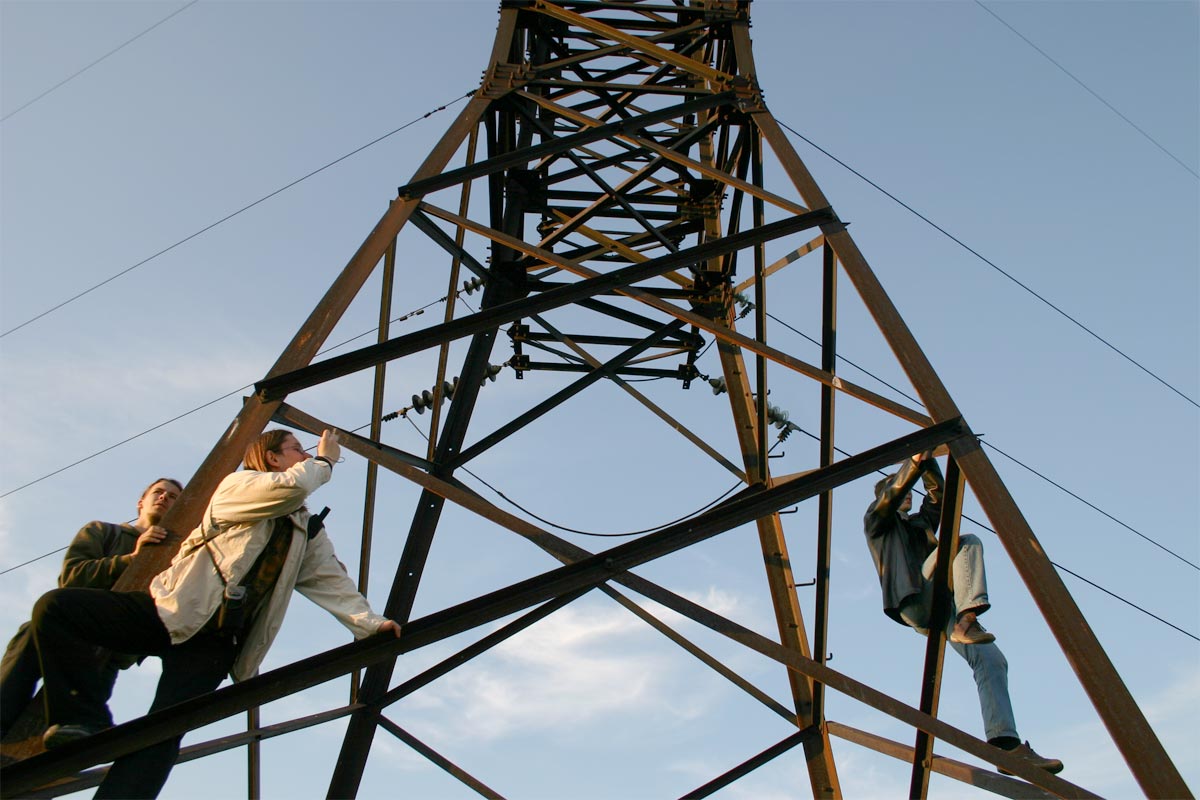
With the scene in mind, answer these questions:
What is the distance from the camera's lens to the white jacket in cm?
402

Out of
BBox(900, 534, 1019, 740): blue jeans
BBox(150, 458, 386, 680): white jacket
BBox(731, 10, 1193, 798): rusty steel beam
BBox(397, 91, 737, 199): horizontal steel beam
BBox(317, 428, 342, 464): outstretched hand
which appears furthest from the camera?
BBox(397, 91, 737, 199): horizontal steel beam

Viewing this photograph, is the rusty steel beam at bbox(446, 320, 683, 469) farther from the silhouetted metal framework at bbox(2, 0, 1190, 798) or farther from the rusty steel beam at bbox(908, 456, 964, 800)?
the rusty steel beam at bbox(908, 456, 964, 800)

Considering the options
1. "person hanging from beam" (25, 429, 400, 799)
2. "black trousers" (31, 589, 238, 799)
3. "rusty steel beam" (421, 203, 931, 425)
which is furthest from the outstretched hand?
"rusty steel beam" (421, 203, 931, 425)

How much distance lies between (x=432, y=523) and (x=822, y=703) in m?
2.88

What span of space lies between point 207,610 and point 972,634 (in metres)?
3.57

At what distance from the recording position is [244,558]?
4.12 m

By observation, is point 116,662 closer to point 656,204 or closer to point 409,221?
point 409,221

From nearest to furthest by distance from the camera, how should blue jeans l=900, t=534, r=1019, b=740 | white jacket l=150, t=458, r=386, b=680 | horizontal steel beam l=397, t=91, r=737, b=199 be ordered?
white jacket l=150, t=458, r=386, b=680
blue jeans l=900, t=534, r=1019, b=740
horizontal steel beam l=397, t=91, r=737, b=199

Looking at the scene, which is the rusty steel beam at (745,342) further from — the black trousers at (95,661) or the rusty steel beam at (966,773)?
the black trousers at (95,661)

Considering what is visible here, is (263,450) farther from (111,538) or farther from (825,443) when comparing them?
(825,443)

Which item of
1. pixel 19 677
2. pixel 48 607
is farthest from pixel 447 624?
pixel 19 677

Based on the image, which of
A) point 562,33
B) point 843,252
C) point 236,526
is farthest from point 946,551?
point 562,33

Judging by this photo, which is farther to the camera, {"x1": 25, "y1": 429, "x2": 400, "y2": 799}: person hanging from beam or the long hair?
the long hair

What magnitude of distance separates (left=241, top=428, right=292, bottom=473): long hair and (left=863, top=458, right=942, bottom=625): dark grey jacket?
3.04 m
